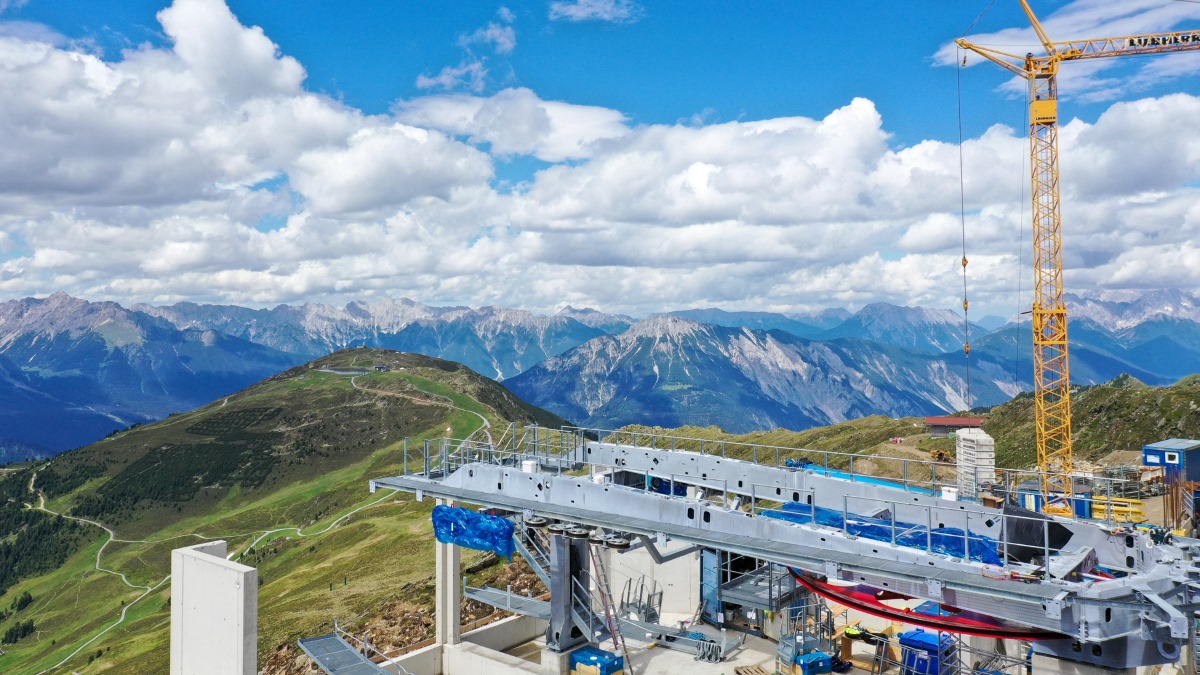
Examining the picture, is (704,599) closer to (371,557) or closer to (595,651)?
(595,651)

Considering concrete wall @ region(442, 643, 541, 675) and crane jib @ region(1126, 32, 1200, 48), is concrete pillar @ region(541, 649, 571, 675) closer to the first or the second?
concrete wall @ region(442, 643, 541, 675)

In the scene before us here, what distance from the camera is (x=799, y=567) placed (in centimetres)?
1977

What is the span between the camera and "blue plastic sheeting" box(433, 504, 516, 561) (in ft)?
87.4

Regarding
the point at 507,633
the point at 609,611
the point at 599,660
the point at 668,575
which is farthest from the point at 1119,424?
the point at 599,660

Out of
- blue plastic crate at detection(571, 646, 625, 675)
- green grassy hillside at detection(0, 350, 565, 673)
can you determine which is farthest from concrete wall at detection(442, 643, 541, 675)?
green grassy hillside at detection(0, 350, 565, 673)

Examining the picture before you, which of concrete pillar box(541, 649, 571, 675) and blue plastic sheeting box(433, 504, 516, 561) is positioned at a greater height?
blue plastic sheeting box(433, 504, 516, 561)

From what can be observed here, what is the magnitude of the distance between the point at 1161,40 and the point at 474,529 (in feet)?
271

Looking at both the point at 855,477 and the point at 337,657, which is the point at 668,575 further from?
the point at 337,657

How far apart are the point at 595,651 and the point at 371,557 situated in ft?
207

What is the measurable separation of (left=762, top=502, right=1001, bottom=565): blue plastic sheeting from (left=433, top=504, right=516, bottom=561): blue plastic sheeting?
8685mm

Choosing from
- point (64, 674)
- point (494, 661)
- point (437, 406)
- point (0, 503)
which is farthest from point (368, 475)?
point (494, 661)

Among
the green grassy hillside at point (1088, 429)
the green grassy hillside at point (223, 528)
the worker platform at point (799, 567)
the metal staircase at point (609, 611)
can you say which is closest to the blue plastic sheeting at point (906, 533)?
the worker platform at point (799, 567)

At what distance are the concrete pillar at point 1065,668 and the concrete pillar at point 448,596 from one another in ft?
61.8

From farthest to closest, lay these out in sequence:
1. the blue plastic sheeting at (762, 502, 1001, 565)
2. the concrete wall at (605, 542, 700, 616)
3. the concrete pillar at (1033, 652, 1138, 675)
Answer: the concrete wall at (605, 542, 700, 616)
the blue plastic sheeting at (762, 502, 1001, 565)
the concrete pillar at (1033, 652, 1138, 675)
